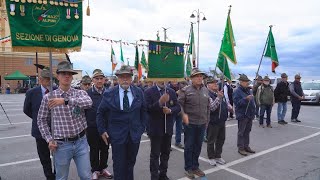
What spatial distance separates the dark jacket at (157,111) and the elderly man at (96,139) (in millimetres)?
1052

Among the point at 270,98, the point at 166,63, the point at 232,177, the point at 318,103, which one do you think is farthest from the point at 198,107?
the point at 318,103

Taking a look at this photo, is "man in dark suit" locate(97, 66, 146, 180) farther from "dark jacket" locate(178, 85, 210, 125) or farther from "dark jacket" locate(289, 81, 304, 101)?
"dark jacket" locate(289, 81, 304, 101)

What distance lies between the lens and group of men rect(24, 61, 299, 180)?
12.3ft

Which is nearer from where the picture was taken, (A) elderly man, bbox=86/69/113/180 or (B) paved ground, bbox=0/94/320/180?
(A) elderly man, bbox=86/69/113/180

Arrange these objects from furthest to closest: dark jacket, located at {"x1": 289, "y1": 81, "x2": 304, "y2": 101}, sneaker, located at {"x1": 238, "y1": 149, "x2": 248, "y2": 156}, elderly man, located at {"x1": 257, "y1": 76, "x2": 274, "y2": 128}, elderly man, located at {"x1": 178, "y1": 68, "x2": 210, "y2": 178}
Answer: dark jacket, located at {"x1": 289, "y1": 81, "x2": 304, "y2": 101} → elderly man, located at {"x1": 257, "y1": 76, "x2": 274, "y2": 128} → sneaker, located at {"x1": 238, "y1": 149, "x2": 248, "y2": 156} → elderly man, located at {"x1": 178, "y1": 68, "x2": 210, "y2": 178}

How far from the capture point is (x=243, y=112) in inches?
287

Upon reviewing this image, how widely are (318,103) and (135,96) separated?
2095 centimetres

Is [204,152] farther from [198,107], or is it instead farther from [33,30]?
[33,30]

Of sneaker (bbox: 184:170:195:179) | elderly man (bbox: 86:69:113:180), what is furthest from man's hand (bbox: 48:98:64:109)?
sneaker (bbox: 184:170:195:179)

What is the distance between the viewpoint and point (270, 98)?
11.2m

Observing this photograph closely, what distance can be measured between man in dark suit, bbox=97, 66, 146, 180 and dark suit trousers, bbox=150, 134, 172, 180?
27.2 inches

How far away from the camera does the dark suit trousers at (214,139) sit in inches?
252

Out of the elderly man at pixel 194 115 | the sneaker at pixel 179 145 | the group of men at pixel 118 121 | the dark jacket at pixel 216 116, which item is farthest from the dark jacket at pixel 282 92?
the elderly man at pixel 194 115

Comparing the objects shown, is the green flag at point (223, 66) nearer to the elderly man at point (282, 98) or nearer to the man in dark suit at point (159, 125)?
the man in dark suit at point (159, 125)
